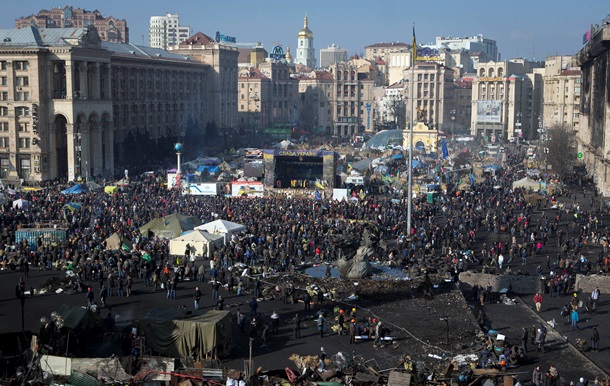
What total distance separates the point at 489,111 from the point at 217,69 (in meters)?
39.7

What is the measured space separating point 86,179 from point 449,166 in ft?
101

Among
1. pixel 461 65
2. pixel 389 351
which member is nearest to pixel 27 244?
pixel 389 351

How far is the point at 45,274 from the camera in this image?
3303 centimetres

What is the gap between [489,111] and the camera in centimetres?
11769

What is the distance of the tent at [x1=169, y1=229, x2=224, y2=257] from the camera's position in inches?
1451

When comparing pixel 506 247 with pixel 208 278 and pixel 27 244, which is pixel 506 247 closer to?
pixel 208 278

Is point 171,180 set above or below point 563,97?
below

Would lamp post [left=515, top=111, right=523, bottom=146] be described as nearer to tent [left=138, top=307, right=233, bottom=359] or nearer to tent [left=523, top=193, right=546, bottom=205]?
tent [left=523, top=193, right=546, bottom=205]

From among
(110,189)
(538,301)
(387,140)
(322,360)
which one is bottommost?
(322,360)

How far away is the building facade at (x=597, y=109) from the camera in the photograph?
57.0 meters

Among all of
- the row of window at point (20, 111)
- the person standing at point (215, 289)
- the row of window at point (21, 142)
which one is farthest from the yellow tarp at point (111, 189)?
the person standing at point (215, 289)

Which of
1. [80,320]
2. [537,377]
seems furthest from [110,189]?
[537,377]

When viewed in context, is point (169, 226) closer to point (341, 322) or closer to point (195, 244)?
point (195, 244)

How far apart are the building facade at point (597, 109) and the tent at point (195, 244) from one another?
31.1 m
